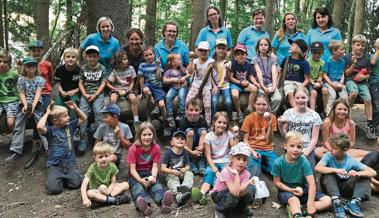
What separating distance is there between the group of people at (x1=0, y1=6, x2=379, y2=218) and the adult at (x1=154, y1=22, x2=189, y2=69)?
0.03 meters

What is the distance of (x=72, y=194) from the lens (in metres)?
5.84

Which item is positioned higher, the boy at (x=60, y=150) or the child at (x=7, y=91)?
the child at (x=7, y=91)

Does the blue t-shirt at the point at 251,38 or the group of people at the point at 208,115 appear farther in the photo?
the blue t-shirt at the point at 251,38

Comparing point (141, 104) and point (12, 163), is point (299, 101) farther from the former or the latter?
point (12, 163)

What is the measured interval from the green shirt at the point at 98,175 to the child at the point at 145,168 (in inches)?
11.6

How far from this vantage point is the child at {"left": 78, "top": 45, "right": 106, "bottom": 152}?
688cm

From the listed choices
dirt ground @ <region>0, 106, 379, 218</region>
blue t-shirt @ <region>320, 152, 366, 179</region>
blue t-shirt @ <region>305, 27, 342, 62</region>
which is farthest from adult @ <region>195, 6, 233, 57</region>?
blue t-shirt @ <region>320, 152, 366, 179</region>

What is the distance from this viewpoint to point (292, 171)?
5324 mm

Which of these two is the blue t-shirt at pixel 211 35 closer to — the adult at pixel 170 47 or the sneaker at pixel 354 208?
the adult at pixel 170 47

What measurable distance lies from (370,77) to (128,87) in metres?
4.75

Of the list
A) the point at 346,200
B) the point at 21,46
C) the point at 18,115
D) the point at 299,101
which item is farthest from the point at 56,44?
the point at 21,46

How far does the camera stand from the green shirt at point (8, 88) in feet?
22.3

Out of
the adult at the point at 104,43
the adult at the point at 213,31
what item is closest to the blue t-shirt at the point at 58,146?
the adult at the point at 104,43

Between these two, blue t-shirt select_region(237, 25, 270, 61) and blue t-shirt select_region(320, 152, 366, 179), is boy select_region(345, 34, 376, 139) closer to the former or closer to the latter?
blue t-shirt select_region(237, 25, 270, 61)
